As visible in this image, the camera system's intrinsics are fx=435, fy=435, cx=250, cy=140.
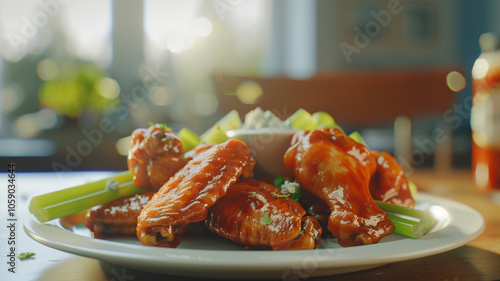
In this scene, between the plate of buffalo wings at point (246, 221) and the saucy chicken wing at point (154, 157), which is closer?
the plate of buffalo wings at point (246, 221)

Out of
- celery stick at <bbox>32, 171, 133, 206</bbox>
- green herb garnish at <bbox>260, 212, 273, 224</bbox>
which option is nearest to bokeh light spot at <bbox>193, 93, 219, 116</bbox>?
celery stick at <bbox>32, 171, 133, 206</bbox>

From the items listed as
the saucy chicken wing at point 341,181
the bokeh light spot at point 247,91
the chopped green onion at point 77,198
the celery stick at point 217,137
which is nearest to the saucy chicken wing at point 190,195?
the saucy chicken wing at point 341,181

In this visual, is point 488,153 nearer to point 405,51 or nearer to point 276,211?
point 276,211

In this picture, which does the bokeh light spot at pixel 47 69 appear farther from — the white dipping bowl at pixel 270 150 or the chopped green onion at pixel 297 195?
the chopped green onion at pixel 297 195

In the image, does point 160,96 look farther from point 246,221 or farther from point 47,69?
point 246,221

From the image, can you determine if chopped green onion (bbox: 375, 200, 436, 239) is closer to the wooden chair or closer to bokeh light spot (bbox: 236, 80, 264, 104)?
bokeh light spot (bbox: 236, 80, 264, 104)

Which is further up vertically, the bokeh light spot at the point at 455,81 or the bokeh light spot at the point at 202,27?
the bokeh light spot at the point at 202,27

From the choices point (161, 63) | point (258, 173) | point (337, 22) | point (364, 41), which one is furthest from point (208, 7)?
point (258, 173)
